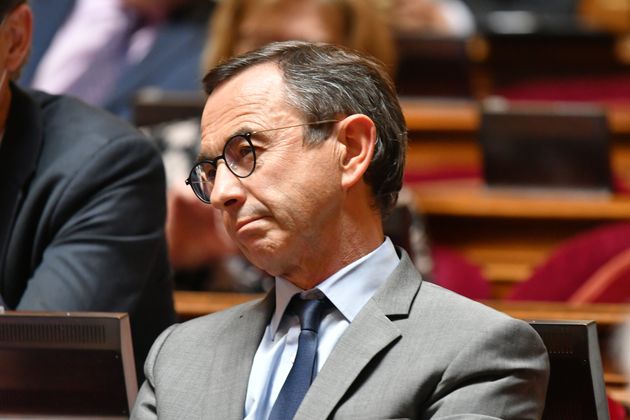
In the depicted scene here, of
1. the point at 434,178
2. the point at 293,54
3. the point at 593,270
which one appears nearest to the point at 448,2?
the point at 434,178

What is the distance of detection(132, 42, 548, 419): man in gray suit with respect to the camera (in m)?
0.82

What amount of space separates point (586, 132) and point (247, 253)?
4.20ft

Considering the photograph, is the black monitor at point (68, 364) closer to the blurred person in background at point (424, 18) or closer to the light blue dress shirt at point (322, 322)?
the light blue dress shirt at point (322, 322)

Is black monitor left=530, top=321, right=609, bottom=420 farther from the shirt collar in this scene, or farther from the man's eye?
the man's eye

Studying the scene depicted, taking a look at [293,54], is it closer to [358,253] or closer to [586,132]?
[358,253]

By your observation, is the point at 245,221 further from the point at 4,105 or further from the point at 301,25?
the point at 301,25

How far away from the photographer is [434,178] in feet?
7.75

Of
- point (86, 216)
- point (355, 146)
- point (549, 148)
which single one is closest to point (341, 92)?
point (355, 146)

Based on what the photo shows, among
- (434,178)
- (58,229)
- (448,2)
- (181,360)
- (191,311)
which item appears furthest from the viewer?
(448,2)

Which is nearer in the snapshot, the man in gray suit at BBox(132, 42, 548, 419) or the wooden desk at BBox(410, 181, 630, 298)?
Answer: the man in gray suit at BBox(132, 42, 548, 419)

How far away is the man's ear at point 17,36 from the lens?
1235 mm

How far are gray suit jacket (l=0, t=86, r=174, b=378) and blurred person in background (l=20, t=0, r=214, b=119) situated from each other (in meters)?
1.09

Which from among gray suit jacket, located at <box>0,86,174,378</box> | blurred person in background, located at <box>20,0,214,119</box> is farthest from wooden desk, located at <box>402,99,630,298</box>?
gray suit jacket, located at <box>0,86,174,378</box>

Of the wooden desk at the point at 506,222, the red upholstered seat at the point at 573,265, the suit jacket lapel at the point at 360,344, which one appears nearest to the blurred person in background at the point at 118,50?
the wooden desk at the point at 506,222
